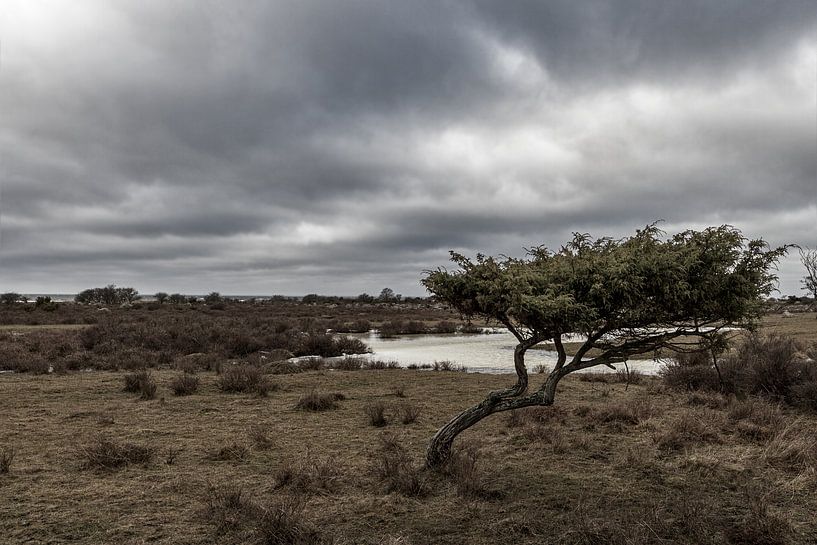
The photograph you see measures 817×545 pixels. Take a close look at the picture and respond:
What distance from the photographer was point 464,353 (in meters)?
29.9

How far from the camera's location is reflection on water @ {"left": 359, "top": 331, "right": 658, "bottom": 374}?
23734 millimetres

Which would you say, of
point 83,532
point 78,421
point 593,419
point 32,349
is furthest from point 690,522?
point 32,349

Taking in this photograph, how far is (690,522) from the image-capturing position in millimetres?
5727

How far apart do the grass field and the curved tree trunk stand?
359mm

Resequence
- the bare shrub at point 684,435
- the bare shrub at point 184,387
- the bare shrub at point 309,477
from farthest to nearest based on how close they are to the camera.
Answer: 1. the bare shrub at point 184,387
2. the bare shrub at point 684,435
3. the bare shrub at point 309,477

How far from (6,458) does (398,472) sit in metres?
6.01

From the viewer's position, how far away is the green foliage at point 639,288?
6133 mm

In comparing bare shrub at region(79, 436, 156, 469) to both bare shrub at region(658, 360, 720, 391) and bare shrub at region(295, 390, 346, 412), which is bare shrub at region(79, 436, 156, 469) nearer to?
bare shrub at region(295, 390, 346, 412)

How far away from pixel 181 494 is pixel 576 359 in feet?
18.5

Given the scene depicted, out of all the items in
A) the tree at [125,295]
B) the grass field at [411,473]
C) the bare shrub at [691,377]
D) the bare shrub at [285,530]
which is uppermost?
the tree at [125,295]

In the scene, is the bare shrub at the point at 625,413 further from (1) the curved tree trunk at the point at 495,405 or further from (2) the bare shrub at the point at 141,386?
(2) the bare shrub at the point at 141,386

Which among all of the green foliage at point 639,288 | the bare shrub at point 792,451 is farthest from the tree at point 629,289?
the bare shrub at point 792,451

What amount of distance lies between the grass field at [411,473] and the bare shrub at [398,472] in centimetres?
7

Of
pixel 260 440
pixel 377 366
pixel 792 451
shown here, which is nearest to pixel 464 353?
pixel 377 366
